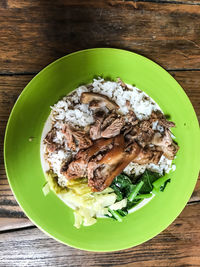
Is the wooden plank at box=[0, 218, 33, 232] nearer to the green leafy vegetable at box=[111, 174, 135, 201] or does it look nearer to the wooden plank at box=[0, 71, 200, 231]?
the wooden plank at box=[0, 71, 200, 231]

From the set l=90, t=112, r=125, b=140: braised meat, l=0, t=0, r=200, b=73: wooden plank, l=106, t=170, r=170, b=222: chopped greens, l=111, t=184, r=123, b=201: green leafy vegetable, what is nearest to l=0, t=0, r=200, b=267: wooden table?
l=0, t=0, r=200, b=73: wooden plank

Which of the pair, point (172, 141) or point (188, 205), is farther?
point (188, 205)

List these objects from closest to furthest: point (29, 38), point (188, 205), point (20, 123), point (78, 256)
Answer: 1. point (20, 123)
2. point (29, 38)
3. point (78, 256)
4. point (188, 205)

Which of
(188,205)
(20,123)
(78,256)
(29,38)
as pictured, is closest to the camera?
(20,123)

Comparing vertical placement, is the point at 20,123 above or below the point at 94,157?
above

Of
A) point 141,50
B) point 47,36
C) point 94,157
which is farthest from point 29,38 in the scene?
point 94,157

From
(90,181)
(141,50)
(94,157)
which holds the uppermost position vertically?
(141,50)

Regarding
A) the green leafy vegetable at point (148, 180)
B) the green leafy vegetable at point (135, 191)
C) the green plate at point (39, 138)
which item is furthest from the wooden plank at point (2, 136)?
the green leafy vegetable at point (148, 180)

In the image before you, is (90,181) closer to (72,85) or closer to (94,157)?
(94,157)
